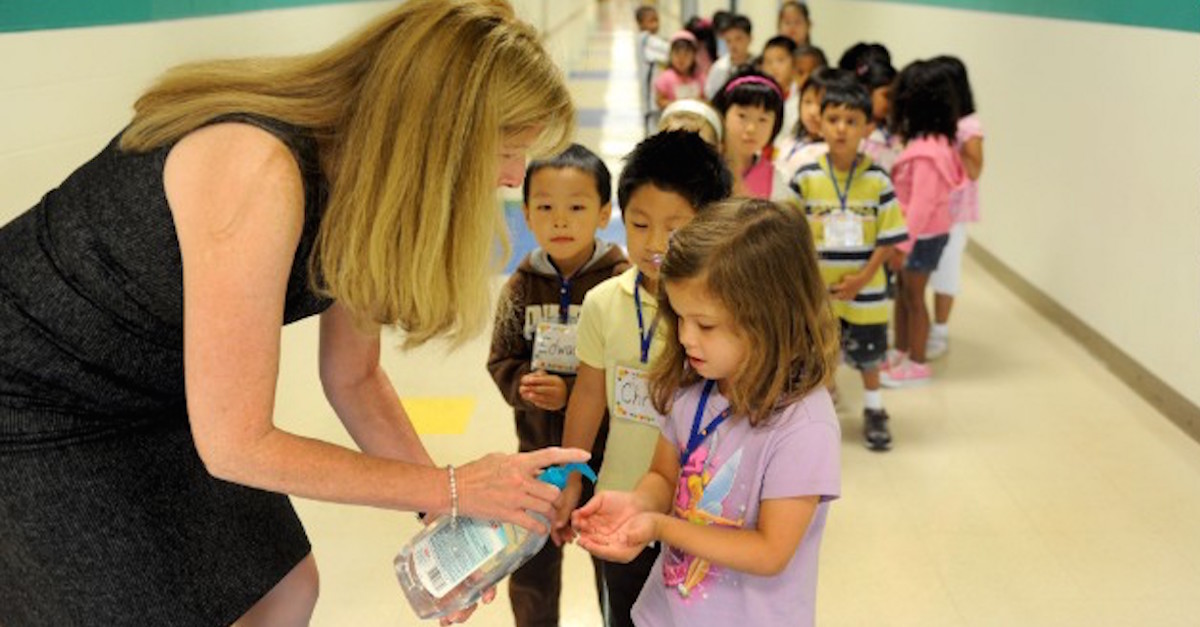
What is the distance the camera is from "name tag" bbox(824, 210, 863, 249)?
12.5ft

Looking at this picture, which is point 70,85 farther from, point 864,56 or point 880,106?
point 864,56

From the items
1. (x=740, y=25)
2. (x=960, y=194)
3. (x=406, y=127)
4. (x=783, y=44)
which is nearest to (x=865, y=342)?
(x=960, y=194)

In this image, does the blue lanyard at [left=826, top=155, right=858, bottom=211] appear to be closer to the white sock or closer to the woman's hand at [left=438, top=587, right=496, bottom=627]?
the white sock

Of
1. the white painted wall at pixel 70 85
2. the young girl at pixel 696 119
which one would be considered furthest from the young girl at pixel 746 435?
the young girl at pixel 696 119

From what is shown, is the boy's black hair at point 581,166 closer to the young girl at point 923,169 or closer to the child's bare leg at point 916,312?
the young girl at point 923,169

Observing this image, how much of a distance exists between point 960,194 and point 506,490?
3.58 m

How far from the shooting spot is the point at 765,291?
63.4 inches

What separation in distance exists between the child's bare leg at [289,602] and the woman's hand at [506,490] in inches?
17.1

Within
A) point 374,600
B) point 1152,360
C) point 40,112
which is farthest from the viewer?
point 1152,360

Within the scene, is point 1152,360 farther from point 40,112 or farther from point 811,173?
point 40,112

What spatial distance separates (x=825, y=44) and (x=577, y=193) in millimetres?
10930

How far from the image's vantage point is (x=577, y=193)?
2.38 metres

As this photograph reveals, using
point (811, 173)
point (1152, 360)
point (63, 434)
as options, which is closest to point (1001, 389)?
point (1152, 360)

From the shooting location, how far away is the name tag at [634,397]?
204 cm
